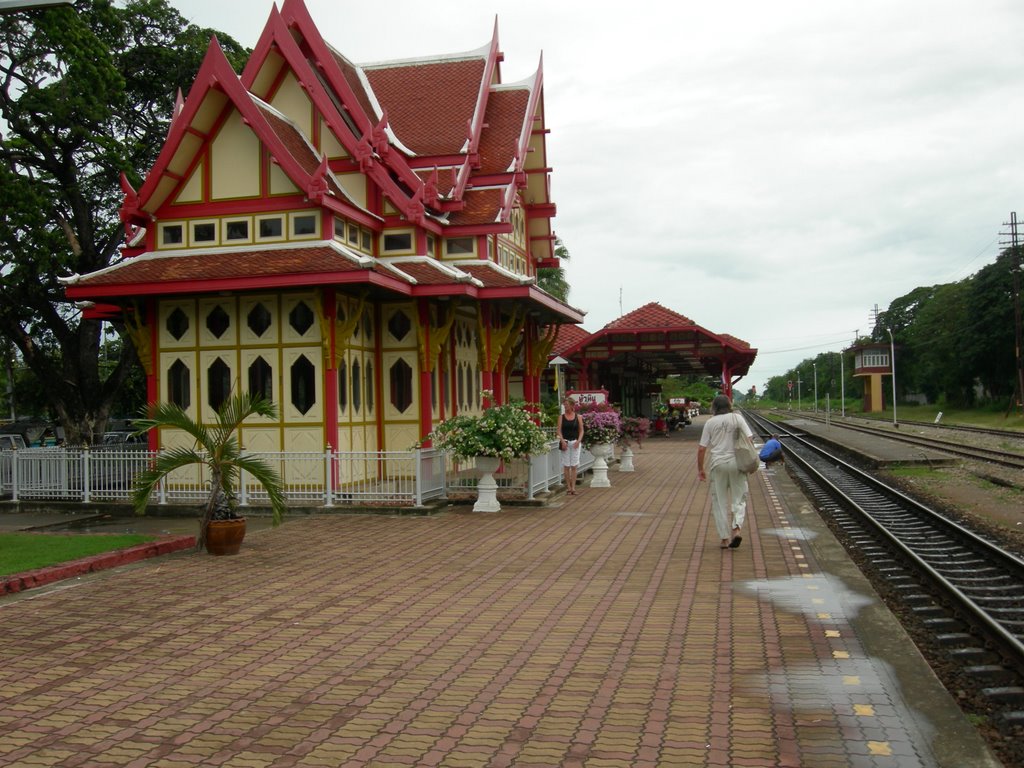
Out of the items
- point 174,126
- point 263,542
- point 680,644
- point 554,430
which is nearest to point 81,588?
point 263,542

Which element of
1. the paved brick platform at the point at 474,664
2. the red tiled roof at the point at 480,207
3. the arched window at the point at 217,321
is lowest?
the paved brick platform at the point at 474,664

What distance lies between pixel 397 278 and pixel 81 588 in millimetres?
8773

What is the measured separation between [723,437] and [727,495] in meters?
0.75

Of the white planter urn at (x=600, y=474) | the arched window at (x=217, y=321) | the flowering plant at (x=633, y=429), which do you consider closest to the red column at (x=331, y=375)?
the arched window at (x=217, y=321)

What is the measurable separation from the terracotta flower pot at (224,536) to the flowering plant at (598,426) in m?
10.3

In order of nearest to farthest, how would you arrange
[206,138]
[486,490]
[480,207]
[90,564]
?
[90,564]
[486,490]
[206,138]
[480,207]

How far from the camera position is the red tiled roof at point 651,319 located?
38.3 meters

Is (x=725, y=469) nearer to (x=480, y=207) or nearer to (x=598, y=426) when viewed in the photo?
(x=598, y=426)

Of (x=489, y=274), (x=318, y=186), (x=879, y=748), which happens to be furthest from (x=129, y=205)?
(x=879, y=748)

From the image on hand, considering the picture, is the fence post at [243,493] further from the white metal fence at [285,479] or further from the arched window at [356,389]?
the arched window at [356,389]

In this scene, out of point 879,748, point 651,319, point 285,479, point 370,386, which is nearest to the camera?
point 879,748

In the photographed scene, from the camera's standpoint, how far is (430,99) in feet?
79.0

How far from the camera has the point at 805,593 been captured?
842cm

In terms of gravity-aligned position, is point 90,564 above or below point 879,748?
above
